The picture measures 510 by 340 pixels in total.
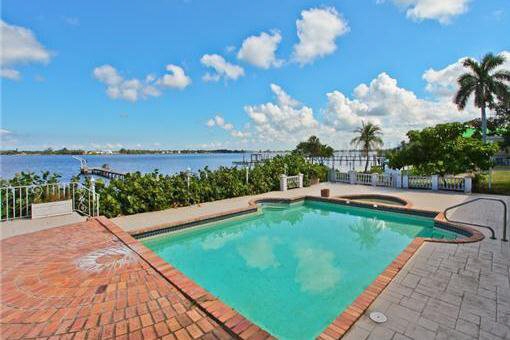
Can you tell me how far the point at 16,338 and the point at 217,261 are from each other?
3.28m

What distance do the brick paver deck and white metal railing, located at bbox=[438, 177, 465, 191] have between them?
1307 cm

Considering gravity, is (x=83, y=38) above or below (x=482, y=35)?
above

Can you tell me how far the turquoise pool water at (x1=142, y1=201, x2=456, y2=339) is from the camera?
11.8 ft

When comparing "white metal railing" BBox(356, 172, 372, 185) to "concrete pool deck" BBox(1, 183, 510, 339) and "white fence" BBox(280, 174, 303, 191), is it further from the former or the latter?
"concrete pool deck" BBox(1, 183, 510, 339)

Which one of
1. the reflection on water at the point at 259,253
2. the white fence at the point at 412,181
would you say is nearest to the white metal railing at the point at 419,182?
the white fence at the point at 412,181

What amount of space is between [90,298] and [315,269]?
356 centimetres

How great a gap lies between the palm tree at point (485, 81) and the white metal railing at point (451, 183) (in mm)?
9937

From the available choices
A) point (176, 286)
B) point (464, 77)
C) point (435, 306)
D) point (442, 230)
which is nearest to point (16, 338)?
point (176, 286)

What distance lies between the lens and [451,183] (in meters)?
11.8

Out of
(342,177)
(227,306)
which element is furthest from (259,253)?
(342,177)

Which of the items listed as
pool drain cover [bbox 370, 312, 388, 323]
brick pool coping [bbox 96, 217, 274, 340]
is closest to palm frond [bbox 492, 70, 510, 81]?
pool drain cover [bbox 370, 312, 388, 323]

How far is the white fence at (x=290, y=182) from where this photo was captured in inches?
507

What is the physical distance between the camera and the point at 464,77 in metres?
19.0

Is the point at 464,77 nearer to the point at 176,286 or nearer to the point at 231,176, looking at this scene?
the point at 231,176
